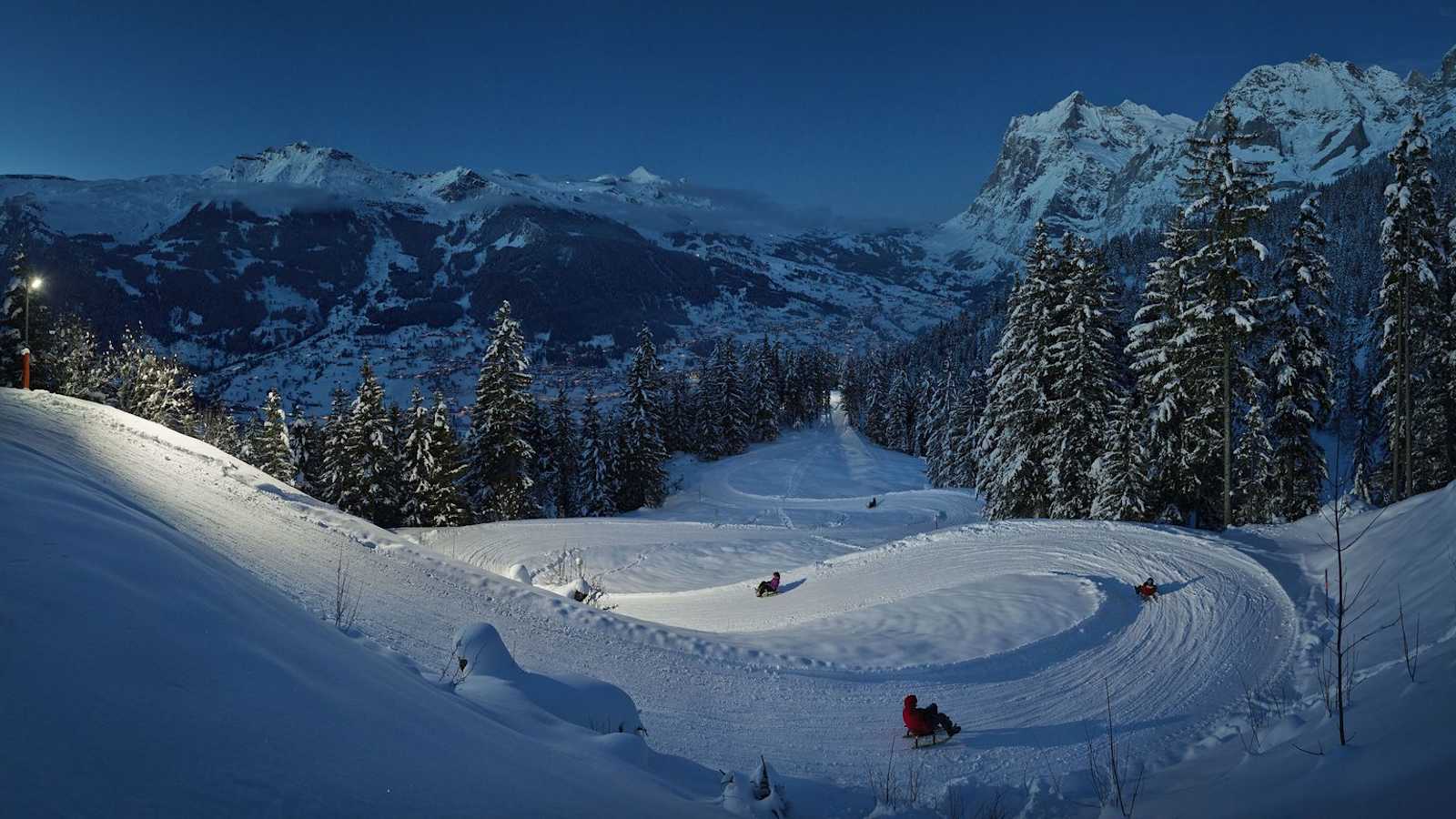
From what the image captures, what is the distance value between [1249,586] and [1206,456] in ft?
30.5

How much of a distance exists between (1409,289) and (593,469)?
1622 inches

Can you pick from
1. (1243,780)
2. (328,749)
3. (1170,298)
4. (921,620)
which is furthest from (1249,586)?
(328,749)

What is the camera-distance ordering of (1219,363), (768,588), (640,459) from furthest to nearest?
(640,459), (1219,363), (768,588)

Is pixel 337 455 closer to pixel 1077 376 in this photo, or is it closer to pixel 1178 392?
pixel 1077 376

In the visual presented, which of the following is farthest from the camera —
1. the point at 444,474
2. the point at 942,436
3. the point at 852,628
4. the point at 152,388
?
the point at 942,436

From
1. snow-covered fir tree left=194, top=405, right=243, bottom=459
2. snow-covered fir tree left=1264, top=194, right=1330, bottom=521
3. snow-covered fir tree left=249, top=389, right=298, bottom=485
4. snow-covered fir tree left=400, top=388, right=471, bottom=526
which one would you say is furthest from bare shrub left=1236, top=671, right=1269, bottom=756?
snow-covered fir tree left=194, top=405, right=243, bottom=459

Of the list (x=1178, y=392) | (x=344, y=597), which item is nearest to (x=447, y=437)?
(x=344, y=597)

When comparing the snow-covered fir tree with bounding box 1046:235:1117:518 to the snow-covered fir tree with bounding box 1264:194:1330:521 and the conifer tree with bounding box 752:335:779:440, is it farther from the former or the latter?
the conifer tree with bounding box 752:335:779:440

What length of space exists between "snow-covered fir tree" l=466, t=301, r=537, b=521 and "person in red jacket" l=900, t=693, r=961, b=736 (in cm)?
3030

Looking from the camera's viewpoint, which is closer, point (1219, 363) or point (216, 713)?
point (216, 713)

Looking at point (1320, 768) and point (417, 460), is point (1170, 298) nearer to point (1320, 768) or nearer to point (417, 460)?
point (1320, 768)

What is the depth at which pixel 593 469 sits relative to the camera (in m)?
46.0

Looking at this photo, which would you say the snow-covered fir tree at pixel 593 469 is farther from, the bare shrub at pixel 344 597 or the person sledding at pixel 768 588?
the bare shrub at pixel 344 597

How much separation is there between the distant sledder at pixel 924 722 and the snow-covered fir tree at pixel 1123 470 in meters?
17.0
